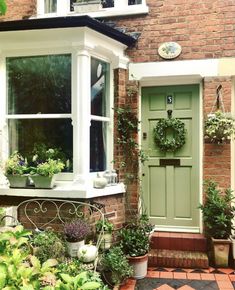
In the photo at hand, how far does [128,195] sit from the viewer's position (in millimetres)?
5066

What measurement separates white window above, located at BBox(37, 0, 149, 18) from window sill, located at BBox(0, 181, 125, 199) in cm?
270

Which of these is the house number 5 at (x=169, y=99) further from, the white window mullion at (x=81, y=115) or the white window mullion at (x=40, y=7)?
the white window mullion at (x=40, y=7)

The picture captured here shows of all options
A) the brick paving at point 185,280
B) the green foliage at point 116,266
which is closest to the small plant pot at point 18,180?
the green foliage at point 116,266

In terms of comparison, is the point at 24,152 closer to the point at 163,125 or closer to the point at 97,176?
the point at 97,176

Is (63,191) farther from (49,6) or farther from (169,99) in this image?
(49,6)

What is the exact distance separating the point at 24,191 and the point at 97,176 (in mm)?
1002

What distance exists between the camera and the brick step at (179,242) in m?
4.75

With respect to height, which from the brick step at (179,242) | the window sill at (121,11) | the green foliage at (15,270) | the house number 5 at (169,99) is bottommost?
the brick step at (179,242)

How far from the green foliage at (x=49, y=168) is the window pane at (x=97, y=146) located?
516 mm

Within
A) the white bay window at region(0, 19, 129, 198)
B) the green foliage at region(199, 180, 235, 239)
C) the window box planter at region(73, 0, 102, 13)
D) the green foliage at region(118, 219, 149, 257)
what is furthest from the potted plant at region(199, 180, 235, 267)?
the window box planter at region(73, 0, 102, 13)

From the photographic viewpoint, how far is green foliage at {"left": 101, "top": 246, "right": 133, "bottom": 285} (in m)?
3.79

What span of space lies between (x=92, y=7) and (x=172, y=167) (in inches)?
111

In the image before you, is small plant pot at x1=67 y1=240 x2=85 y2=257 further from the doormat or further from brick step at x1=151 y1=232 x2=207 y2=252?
brick step at x1=151 y1=232 x2=207 y2=252

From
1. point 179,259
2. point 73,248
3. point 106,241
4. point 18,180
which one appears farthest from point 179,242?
point 18,180
